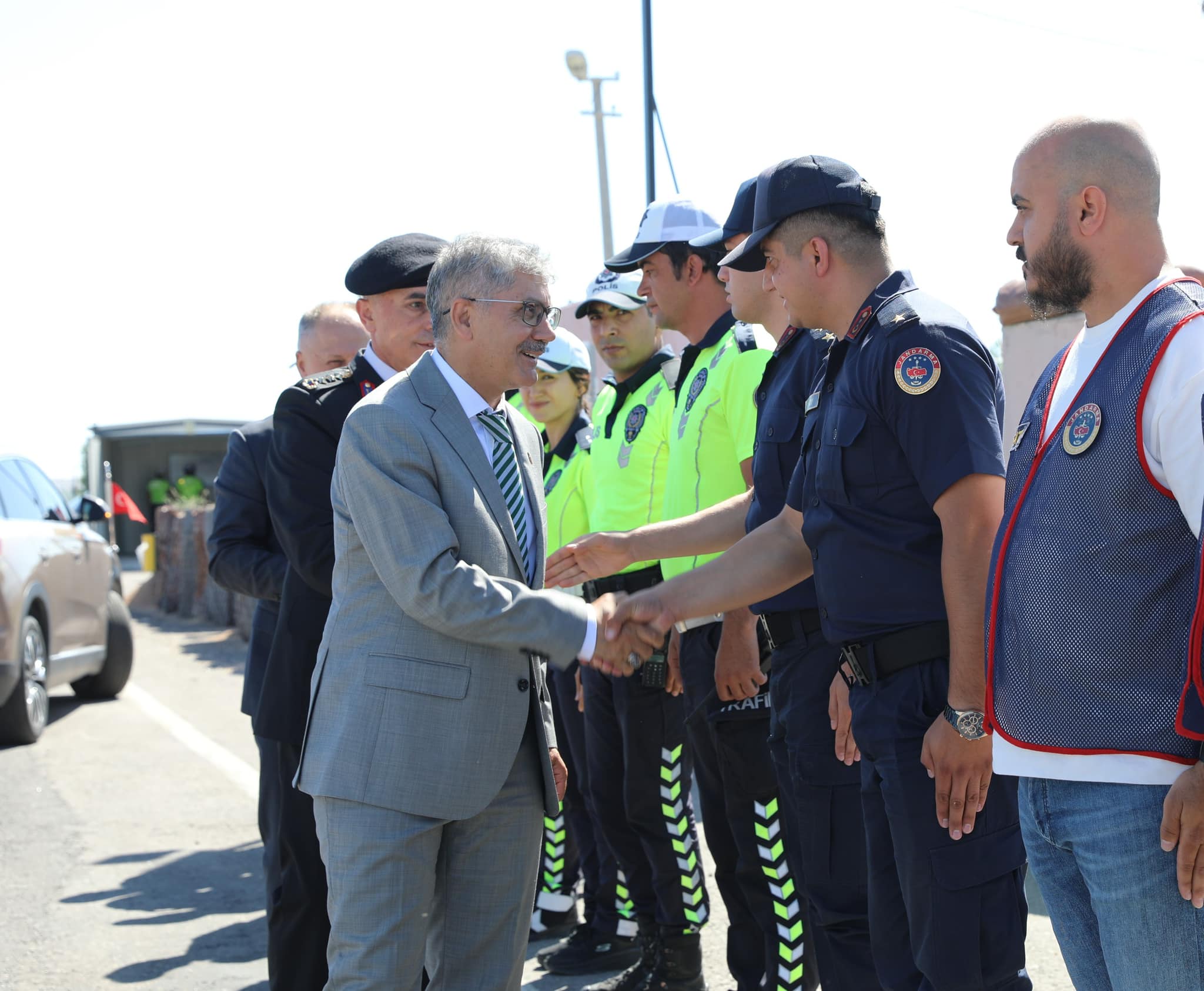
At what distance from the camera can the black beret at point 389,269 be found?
3.67m

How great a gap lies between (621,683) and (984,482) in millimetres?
2171

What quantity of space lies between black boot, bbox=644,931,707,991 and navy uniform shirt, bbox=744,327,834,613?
1.46 metres

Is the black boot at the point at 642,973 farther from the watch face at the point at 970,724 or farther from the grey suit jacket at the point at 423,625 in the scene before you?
the watch face at the point at 970,724

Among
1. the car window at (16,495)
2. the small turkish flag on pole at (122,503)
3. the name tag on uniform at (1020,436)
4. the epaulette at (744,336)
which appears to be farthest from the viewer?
the small turkish flag on pole at (122,503)

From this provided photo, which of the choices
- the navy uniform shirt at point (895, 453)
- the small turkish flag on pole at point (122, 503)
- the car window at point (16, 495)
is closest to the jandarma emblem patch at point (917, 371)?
the navy uniform shirt at point (895, 453)

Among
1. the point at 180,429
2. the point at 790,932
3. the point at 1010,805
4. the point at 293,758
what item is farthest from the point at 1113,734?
the point at 180,429

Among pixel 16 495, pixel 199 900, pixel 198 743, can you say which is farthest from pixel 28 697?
pixel 199 900

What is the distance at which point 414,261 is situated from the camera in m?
3.69

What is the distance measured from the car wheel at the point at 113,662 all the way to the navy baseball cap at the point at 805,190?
9764 millimetres

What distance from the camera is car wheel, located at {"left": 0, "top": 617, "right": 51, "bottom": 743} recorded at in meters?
8.88

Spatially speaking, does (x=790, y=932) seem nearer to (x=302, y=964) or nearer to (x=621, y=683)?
(x=621, y=683)

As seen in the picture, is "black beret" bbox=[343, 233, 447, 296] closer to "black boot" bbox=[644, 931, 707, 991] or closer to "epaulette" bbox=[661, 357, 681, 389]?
"epaulette" bbox=[661, 357, 681, 389]

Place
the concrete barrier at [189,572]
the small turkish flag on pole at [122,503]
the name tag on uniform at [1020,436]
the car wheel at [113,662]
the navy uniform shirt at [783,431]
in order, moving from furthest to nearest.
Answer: the small turkish flag on pole at [122,503], the concrete barrier at [189,572], the car wheel at [113,662], the navy uniform shirt at [783,431], the name tag on uniform at [1020,436]

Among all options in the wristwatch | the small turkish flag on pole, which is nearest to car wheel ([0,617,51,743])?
the wristwatch
